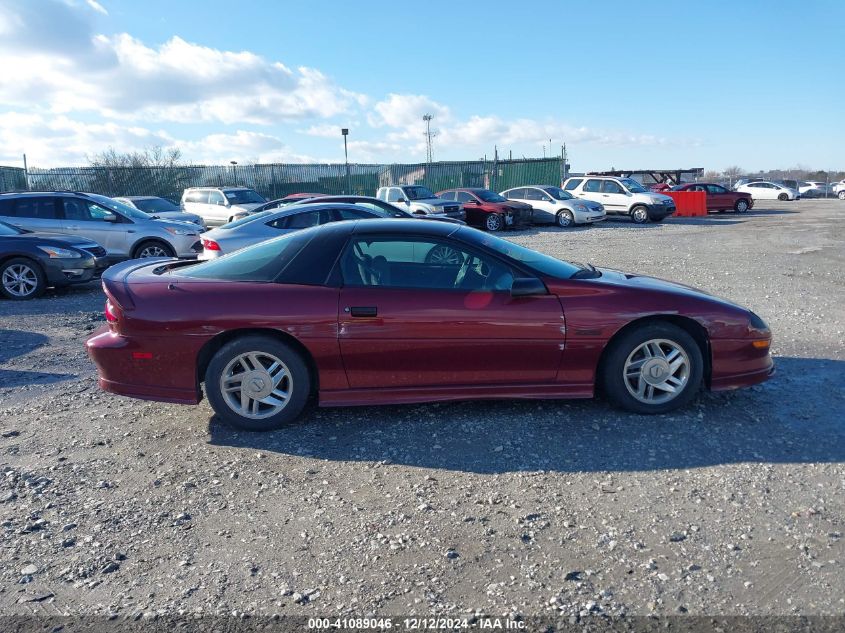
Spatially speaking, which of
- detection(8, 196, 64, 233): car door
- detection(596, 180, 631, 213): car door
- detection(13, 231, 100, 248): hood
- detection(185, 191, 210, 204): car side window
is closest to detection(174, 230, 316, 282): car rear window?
detection(13, 231, 100, 248): hood

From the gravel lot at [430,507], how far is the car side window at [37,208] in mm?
8181

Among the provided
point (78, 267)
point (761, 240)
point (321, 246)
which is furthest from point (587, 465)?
point (761, 240)

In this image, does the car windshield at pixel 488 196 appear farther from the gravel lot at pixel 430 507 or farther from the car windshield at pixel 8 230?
the gravel lot at pixel 430 507

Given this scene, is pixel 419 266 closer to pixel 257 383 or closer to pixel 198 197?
pixel 257 383

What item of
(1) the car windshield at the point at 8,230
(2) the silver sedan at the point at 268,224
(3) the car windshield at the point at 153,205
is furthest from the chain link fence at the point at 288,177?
(2) the silver sedan at the point at 268,224

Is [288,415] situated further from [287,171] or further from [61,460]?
[287,171]

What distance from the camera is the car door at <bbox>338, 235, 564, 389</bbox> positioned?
4.78 m

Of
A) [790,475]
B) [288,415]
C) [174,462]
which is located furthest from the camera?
[288,415]

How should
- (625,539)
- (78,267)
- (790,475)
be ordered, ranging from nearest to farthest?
(625,539)
(790,475)
(78,267)

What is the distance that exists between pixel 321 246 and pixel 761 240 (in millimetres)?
16886

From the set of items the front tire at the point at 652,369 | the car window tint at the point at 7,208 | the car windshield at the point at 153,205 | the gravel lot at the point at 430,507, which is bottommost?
the gravel lot at the point at 430,507

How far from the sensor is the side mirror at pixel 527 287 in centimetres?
483

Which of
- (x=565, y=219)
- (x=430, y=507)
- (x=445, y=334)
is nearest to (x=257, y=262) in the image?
(x=445, y=334)

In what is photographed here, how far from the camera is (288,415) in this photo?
4812mm
